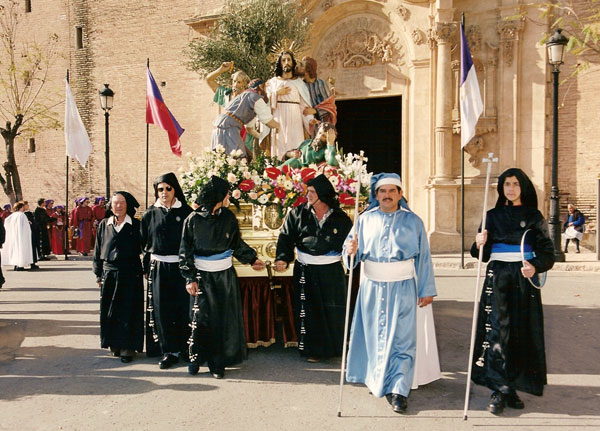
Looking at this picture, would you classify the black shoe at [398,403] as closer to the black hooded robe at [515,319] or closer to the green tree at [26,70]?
the black hooded robe at [515,319]

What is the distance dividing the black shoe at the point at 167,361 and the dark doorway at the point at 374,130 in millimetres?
14529

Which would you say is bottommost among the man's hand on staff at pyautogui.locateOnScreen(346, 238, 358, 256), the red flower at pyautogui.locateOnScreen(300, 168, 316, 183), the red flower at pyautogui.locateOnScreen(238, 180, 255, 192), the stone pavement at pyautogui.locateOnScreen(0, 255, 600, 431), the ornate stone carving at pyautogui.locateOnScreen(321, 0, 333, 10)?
the stone pavement at pyautogui.locateOnScreen(0, 255, 600, 431)

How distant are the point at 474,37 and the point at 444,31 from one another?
938mm

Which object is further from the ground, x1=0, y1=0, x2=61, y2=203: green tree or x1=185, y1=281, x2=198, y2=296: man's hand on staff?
x1=0, y1=0, x2=61, y2=203: green tree

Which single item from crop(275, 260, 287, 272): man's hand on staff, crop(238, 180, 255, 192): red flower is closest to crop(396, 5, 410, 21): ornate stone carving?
crop(238, 180, 255, 192): red flower

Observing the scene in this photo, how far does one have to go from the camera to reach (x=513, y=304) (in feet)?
15.6

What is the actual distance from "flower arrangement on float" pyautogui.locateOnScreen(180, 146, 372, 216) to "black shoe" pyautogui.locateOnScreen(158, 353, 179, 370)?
205 cm

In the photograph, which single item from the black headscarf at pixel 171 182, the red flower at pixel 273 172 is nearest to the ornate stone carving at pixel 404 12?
the red flower at pixel 273 172

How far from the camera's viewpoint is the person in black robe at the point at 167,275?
6.14m

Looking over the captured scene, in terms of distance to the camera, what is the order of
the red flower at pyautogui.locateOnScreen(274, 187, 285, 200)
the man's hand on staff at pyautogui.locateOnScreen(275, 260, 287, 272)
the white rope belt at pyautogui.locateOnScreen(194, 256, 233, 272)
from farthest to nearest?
the red flower at pyautogui.locateOnScreen(274, 187, 285, 200)
the man's hand on staff at pyautogui.locateOnScreen(275, 260, 287, 272)
the white rope belt at pyautogui.locateOnScreen(194, 256, 233, 272)

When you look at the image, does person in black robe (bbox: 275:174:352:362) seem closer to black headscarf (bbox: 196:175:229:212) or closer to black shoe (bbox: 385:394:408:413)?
black headscarf (bbox: 196:175:229:212)

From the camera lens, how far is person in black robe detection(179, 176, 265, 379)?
18.7 ft

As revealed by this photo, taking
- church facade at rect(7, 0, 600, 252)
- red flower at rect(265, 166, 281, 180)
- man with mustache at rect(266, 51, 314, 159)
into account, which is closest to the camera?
red flower at rect(265, 166, 281, 180)

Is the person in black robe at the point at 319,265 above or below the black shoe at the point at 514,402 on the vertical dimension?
above
